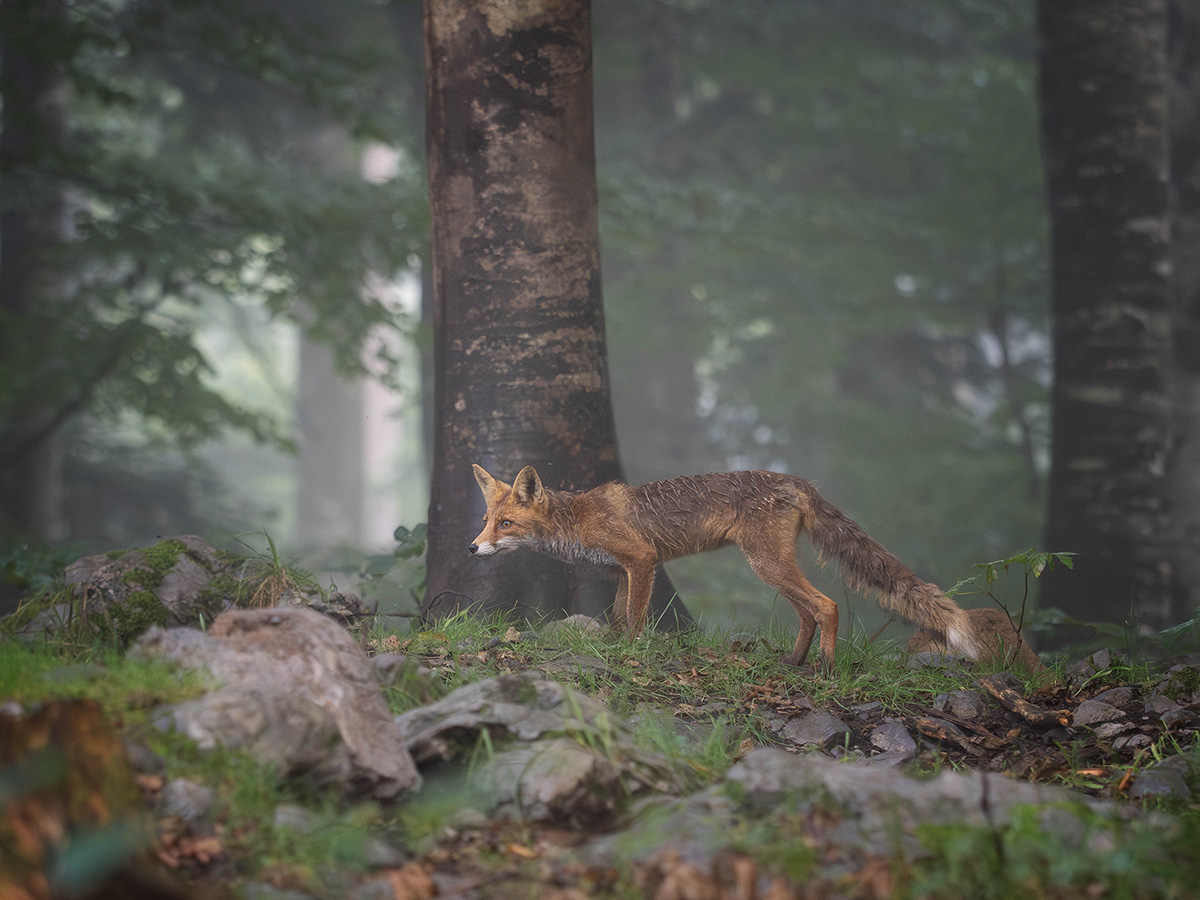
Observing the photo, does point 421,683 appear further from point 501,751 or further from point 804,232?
point 804,232

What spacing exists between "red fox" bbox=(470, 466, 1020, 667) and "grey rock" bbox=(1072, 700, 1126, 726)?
75 centimetres

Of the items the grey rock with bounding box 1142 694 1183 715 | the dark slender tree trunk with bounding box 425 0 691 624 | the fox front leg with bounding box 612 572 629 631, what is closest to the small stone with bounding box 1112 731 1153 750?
the grey rock with bounding box 1142 694 1183 715

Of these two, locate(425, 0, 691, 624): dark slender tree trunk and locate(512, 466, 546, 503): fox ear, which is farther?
locate(425, 0, 691, 624): dark slender tree trunk

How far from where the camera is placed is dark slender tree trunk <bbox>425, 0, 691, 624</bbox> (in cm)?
580

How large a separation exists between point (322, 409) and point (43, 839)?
25.4 metres

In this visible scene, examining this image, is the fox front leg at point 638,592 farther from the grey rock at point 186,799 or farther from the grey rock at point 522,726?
the grey rock at point 186,799

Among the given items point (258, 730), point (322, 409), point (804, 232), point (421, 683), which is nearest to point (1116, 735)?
point (421, 683)

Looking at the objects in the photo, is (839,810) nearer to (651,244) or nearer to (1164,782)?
(1164,782)

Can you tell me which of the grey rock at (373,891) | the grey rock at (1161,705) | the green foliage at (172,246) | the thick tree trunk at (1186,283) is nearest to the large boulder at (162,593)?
the grey rock at (373,891)

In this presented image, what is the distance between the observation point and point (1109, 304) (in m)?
8.41

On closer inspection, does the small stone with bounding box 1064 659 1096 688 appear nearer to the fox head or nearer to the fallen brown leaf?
the fox head

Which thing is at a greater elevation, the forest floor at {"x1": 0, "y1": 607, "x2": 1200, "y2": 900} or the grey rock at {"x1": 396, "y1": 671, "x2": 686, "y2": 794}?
the grey rock at {"x1": 396, "y1": 671, "x2": 686, "y2": 794}

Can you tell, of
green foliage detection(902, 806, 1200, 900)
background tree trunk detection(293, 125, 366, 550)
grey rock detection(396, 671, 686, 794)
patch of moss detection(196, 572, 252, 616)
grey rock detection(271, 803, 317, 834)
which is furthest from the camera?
background tree trunk detection(293, 125, 366, 550)

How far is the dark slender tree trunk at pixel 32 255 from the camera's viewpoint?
1053 centimetres
